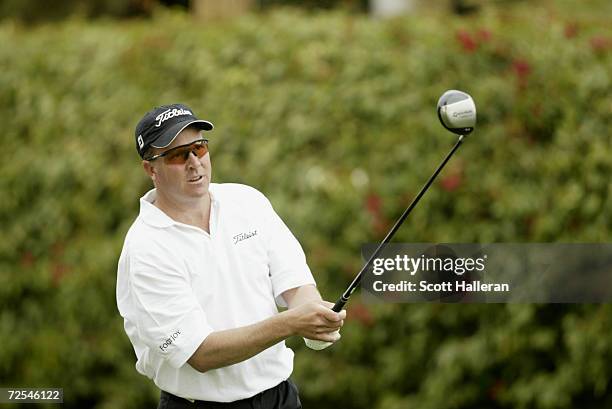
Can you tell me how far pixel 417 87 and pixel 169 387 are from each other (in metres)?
3.27

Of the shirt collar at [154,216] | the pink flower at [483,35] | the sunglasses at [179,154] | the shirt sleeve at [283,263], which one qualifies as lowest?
the shirt sleeve at [283,263]

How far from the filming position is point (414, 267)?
19.0 ft

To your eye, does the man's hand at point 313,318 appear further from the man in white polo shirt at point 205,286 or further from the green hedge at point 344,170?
the green hedge at point 344,170

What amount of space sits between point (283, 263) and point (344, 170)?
9.39ft

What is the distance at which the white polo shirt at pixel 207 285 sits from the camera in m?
3.24

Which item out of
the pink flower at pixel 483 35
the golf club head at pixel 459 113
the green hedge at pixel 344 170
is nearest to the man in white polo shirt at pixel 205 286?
the golf club head at pixel 459 113

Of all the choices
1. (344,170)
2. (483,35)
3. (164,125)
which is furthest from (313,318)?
(483,35)

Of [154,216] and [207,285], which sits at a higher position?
[154,216]

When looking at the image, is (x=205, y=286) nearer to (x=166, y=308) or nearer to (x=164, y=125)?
(x=166, y=308)

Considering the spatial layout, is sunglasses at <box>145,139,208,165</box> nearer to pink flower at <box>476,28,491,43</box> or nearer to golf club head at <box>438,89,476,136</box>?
golf club head at <box>438,89,476,136</box>

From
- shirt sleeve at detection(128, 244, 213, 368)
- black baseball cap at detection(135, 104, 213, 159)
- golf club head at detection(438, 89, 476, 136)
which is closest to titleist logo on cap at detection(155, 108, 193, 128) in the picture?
black baseball cap at detection(135, 104, 213, 159)

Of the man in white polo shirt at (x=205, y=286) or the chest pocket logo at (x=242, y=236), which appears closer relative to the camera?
the man in white polo shirt at (x=205, y=286)

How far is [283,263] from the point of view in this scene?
11.4ft

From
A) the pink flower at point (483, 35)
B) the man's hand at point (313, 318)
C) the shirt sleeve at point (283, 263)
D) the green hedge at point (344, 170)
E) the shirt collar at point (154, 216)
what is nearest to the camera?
the man's hand at point (313, 318)
